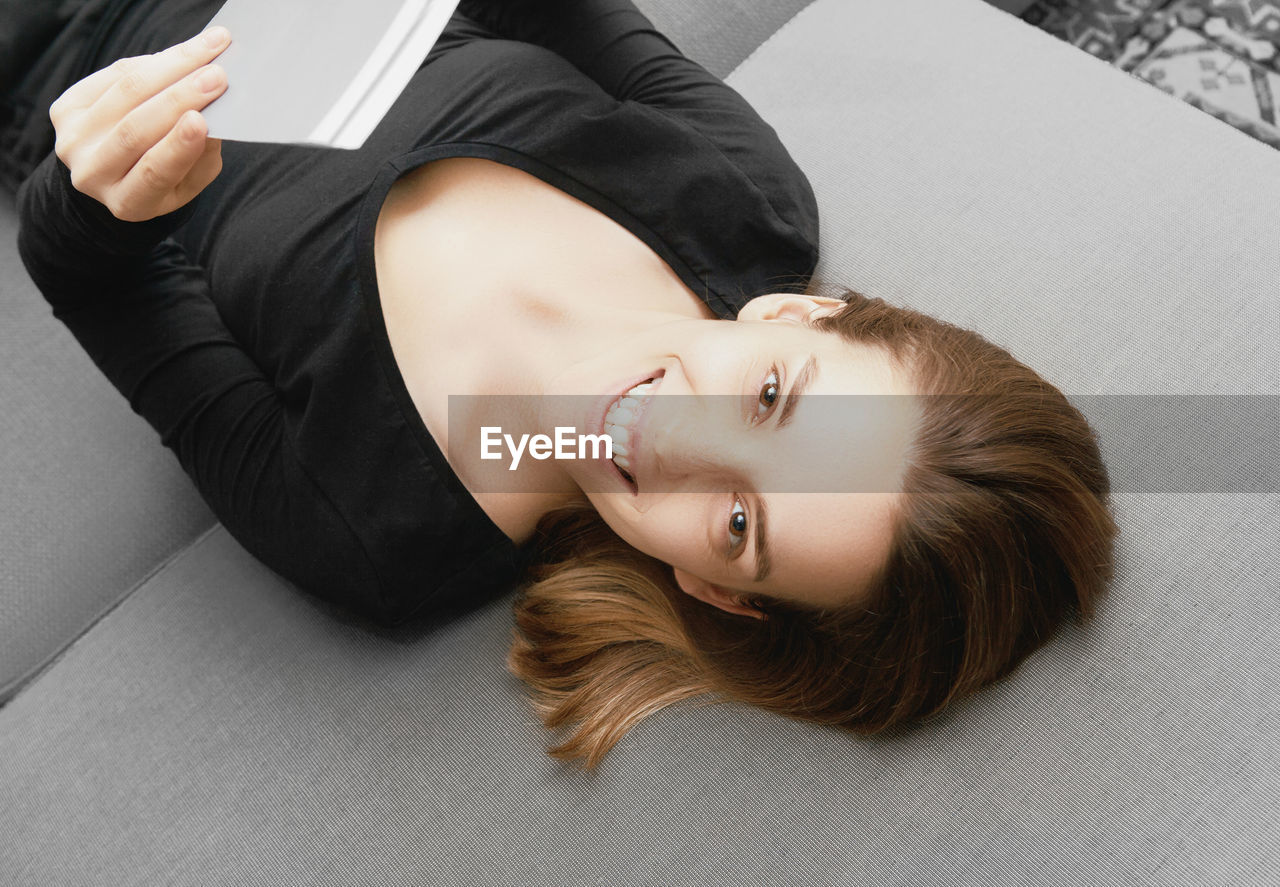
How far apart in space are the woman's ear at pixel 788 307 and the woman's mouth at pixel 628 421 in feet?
0.51

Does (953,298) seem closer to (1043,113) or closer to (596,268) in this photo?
(1043,113)

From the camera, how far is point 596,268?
3.20ft

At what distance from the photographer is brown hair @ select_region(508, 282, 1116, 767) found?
78 cm

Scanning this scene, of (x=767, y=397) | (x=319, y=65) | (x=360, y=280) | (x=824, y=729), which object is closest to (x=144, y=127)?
(x=319, y=65)

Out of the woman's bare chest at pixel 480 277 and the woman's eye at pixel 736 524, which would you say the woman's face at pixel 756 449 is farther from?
the woman's bare chest at pixel 480 277

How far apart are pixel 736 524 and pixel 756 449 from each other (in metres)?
0.07

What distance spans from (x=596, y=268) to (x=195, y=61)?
1.44 ft

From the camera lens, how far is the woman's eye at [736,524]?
787 millimetres

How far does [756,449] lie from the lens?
77 cm

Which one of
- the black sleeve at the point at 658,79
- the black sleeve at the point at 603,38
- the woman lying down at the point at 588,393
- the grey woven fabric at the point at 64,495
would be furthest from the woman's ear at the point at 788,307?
the grey woven fabric at the point at 64,495

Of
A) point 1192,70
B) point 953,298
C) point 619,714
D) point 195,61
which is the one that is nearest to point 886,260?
point 953,298

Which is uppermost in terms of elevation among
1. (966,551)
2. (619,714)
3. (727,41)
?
(727,41)

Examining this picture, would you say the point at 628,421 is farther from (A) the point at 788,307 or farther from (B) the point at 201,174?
(B) the point at 201,174

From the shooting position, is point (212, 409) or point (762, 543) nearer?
point (762, 543)
